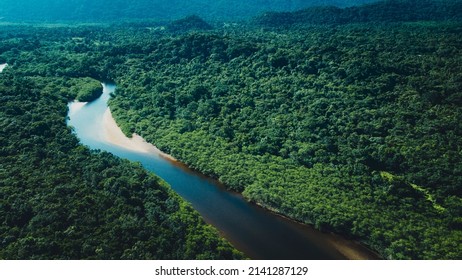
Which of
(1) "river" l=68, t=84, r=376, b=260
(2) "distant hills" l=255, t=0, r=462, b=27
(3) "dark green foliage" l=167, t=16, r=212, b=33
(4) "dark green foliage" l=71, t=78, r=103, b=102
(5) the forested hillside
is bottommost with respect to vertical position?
(1) "river" l=68, t=84, r=376, b=260

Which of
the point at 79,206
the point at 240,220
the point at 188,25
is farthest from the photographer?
the point at 188,25

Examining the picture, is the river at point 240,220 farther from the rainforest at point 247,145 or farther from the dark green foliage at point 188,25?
the dark green foliage at point 188,25

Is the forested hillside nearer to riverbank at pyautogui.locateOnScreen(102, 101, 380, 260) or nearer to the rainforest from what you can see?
the rainforest

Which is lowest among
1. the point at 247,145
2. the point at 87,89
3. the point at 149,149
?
the point at 149,149

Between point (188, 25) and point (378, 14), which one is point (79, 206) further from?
point (378, 14)

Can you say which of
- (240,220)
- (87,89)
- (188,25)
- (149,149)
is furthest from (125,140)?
(188,25)

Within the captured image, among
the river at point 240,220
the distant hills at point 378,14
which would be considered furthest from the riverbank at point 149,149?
the distant hills at point 378,14

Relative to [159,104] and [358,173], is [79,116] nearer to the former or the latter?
[159,104]

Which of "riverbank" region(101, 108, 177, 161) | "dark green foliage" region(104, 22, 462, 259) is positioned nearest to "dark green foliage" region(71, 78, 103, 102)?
"dark green foliage" region(104, 22, 462, 259)
